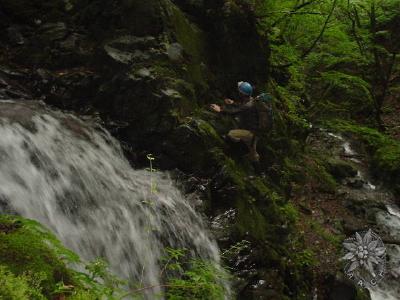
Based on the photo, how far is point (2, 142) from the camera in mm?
5000

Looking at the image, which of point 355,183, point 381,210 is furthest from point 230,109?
point 355,183

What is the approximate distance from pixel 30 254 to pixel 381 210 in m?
11.9

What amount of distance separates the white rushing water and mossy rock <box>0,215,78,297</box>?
1.16 metres

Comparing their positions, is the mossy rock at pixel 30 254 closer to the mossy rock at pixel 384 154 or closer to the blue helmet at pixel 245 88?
the blue helmet at pixel 245 88

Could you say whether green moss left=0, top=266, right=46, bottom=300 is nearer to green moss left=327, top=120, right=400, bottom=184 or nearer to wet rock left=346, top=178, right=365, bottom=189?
green moss left=327, top=120, right=400, bottom=184

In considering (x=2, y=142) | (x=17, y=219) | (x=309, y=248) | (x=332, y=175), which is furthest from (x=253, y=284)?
(x=332, y=175)

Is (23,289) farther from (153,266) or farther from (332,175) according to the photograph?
(332,175)

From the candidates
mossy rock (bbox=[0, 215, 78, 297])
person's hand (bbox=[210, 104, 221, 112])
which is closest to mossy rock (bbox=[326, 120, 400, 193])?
person's hand (bbox=[210, 104, 221, 112])

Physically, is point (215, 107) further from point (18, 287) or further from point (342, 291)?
point (18, 287)

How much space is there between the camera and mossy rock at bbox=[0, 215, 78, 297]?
2.53m

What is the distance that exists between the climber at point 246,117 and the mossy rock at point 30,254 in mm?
5650

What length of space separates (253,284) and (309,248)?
324 cm

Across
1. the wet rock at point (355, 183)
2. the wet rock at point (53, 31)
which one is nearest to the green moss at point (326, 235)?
the wet rock at point (355, 183)

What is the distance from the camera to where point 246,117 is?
820 cm
